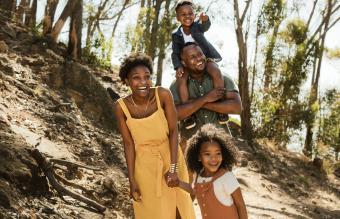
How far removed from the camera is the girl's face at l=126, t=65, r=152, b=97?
335cm

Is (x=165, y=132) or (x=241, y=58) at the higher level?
(x=241, y=58)

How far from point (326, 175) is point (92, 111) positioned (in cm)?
1053

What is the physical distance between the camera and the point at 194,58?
373cm

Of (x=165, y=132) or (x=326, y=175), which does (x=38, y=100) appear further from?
(x=326, y=175)

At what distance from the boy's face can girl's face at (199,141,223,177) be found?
1518 millimetres

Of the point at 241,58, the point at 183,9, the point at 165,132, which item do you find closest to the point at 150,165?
the point at 165,132

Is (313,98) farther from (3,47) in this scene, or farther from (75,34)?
(3,47)

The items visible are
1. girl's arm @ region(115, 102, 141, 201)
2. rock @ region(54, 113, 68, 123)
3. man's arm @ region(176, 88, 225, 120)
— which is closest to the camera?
girl's arm @ region(115, 102, 141, 201)

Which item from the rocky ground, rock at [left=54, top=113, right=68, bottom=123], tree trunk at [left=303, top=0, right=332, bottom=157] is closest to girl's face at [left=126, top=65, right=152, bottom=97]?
the rocky ground

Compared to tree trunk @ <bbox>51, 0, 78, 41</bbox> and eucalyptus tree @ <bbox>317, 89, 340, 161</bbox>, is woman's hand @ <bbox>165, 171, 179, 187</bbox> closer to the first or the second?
tree trunk @ <bbox>51, 0, 78, 41</bbox>

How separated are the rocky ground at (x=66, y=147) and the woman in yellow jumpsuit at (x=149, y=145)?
2.66 ft

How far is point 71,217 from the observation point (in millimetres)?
4328

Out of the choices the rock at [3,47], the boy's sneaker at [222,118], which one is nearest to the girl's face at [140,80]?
the boy's sneaker at [222,118]

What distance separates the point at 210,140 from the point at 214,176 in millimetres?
244
